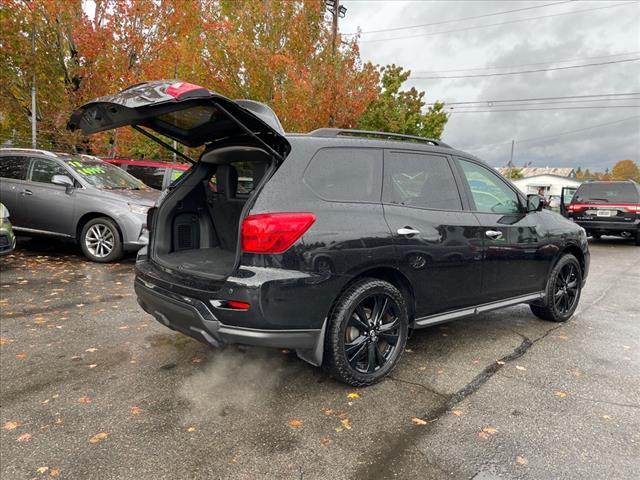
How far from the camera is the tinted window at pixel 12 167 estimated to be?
25.9 feet

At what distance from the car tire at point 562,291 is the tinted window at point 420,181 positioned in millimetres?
1713

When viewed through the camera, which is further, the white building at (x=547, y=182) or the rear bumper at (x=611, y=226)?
the white building at (x=547, y=182)

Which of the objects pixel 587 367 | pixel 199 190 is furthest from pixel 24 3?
pixel 587 367

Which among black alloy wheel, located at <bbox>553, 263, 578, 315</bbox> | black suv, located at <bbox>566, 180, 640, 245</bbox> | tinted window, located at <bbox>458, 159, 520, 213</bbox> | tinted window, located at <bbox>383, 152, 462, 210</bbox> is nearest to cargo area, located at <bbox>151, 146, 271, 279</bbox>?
tinted window, located at <bbox>383, 152, 462, 210</bbox>

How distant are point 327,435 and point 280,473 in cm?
43

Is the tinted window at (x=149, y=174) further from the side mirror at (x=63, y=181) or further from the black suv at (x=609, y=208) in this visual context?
the black suv at (x=609, y=208)

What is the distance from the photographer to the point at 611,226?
12328mm

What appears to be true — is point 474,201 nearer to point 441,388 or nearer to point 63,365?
point 441,388

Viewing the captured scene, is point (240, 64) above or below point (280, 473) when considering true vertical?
above

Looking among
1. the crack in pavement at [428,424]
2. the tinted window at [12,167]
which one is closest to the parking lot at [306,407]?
the crack in pavement at [428,424]

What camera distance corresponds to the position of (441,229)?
140 inches

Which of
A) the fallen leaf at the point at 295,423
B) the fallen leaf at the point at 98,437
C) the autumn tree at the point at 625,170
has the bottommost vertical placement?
the fallen leaf at the point at 98,437

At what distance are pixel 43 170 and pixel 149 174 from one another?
2.82 metres

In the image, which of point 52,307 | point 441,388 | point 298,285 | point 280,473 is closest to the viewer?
point 280,473
